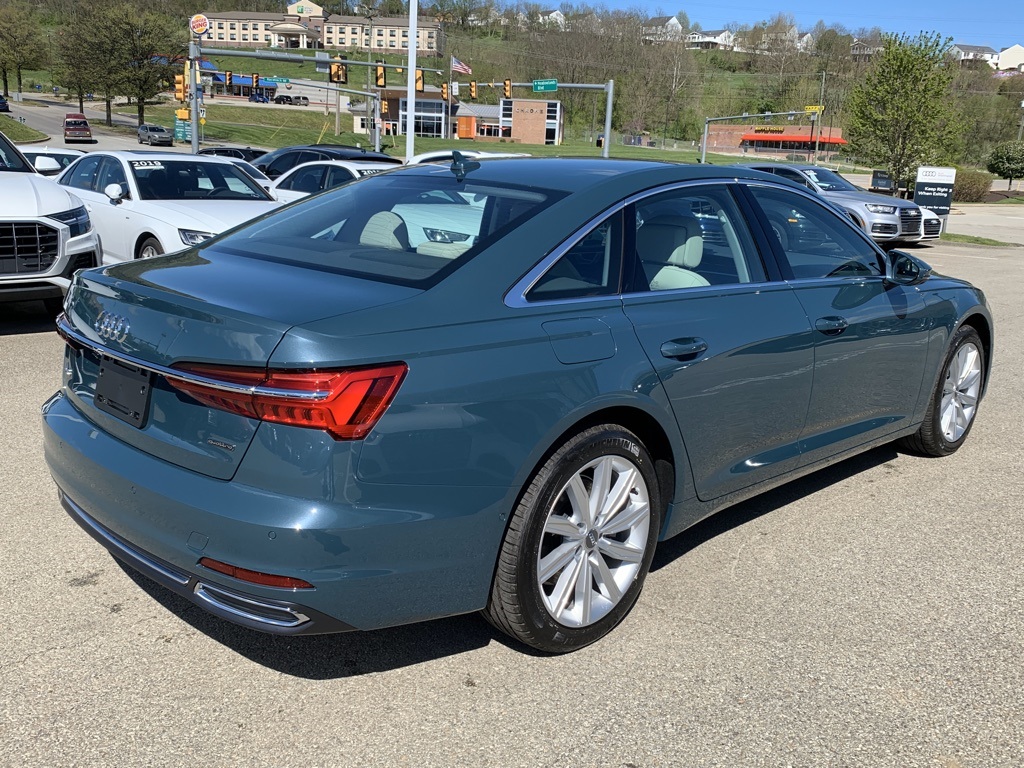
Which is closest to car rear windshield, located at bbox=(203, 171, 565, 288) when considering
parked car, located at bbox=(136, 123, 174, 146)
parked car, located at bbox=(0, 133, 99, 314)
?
parked car, located at bbox=(0, 133, 99, 314)

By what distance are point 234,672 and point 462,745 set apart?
828 mm

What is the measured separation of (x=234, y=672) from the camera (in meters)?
2.98

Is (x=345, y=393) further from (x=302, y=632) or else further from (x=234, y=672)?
(x=234, y=672)

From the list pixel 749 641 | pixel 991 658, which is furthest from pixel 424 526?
pixel 991 658

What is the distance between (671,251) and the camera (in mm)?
3648

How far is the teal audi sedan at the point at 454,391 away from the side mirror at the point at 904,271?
23.4 inches

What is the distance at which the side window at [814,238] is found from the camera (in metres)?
4.14

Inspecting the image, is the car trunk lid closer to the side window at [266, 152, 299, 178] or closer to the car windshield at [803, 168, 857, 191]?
the side window at [266, 152, 299, 178]

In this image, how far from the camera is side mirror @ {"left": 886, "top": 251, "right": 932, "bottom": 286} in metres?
4.62

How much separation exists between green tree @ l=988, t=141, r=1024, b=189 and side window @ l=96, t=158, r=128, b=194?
6395 centimetres

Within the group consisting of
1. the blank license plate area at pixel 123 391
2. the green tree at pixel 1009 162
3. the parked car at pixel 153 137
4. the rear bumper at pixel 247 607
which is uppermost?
the green tree at pixel 1009 162

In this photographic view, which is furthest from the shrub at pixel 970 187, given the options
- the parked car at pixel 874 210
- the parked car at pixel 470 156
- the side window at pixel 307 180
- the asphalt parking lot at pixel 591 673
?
the asphalt parking lot at pixel 591 673

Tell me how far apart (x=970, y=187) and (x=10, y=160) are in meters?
49.7

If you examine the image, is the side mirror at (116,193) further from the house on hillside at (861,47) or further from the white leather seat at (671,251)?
the house on hillside at (861,47)
